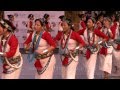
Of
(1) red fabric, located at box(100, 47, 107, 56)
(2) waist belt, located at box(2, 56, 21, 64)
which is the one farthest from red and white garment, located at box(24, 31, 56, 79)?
(1) red fabric, located at box(100, 47, 107, 56)

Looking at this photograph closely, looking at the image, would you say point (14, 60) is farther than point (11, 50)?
Yes

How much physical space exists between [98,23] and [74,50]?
2176 mm

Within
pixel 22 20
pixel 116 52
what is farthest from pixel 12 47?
pixel 22 20

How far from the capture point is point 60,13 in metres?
14.0

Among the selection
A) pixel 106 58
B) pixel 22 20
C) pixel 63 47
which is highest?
pixel 22 20

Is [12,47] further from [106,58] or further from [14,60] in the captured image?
[106,58]

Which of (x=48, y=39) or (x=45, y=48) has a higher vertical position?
(x=48, y=39)

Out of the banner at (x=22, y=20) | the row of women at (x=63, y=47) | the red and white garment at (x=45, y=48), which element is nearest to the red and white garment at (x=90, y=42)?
the row of women at (x=63, y=47)

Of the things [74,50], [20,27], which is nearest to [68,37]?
→ [74,50]

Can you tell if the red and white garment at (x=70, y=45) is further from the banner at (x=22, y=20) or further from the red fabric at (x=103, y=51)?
the banner at (x=22, y=20)

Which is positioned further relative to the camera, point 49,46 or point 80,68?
point 80,68

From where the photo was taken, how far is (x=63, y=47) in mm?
8359

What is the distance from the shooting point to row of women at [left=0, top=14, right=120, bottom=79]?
25.1ft

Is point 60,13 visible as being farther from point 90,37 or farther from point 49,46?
point 49,46
